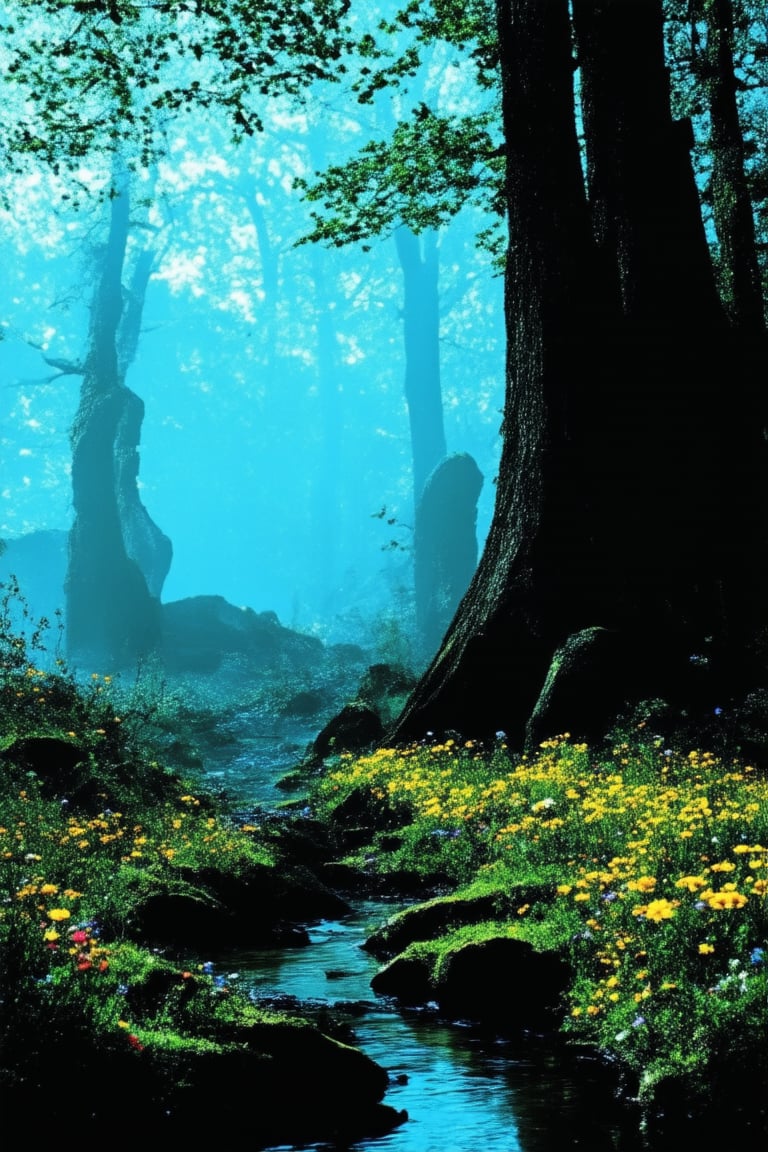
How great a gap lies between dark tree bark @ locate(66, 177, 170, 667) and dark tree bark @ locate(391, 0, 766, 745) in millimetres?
36307

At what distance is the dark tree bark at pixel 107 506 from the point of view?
48.3 meters

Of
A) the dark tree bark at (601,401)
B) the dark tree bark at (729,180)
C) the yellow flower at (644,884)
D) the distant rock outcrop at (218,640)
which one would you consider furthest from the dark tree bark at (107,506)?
the yellow flower at (644,884)

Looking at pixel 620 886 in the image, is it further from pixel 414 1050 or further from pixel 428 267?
pixel 428 267

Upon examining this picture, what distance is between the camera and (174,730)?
2555 centimetres

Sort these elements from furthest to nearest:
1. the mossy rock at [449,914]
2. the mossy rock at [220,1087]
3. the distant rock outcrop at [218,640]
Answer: the distant rock outcrop at [218,640], the mossy rock at [449,914], the mossy rock at [220,1087]

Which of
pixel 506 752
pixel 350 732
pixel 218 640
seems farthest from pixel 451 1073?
pixel 218 640

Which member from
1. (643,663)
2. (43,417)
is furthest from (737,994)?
(43,417)

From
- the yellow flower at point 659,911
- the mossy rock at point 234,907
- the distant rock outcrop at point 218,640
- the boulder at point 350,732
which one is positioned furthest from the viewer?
the distant rock outcrop at point 218,640

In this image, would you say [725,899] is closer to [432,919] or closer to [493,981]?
[493,981]

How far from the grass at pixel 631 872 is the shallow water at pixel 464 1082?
0.24 metres

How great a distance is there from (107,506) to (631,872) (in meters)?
46.3

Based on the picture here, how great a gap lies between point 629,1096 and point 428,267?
6987cm

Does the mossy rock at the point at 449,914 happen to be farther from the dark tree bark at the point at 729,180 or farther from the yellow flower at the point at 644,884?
the dark tree bark at the point at 729,180

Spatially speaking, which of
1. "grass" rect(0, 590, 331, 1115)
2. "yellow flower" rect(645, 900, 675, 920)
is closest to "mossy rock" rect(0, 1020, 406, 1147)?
"grass" rect(0, 590, 331, 1115)
